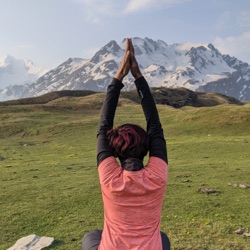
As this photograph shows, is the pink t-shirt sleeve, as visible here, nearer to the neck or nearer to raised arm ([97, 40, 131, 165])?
the neck

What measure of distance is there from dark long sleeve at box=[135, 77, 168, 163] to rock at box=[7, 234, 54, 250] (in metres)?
8.22

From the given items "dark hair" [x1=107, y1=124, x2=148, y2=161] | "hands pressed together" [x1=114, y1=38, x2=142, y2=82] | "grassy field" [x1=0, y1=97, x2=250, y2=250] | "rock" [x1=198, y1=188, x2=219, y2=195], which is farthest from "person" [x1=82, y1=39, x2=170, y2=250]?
"rock" [x1=198, y1=188, x2=219, y2=195]

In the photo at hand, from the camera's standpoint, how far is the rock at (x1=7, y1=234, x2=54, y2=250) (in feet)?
42.6

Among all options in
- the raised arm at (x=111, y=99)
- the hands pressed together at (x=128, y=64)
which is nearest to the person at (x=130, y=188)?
the raised arm at (x=111, y=99)

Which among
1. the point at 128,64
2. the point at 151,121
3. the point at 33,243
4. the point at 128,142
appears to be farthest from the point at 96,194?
the point at 128,142

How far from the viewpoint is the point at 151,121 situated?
22.4 feet

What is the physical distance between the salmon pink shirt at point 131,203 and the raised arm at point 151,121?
23 centimetres

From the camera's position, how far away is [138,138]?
6133mm

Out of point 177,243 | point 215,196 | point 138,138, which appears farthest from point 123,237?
point 215,196

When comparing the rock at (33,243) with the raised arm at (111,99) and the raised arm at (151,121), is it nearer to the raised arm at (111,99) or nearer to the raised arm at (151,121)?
the raised arm at (111,99)

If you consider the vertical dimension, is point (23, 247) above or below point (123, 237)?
below

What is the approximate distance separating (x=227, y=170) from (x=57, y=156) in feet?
66.7

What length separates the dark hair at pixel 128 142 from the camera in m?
6.10

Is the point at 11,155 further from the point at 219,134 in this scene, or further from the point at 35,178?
the point at 219,134
